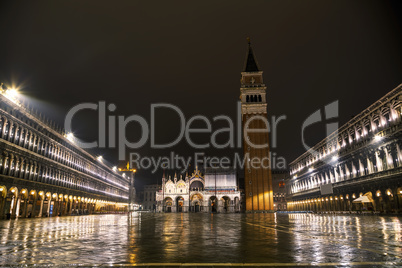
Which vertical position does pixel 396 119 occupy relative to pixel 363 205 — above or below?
above

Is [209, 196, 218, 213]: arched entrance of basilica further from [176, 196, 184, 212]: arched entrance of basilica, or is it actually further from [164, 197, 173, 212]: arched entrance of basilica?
[164, 197, 173, 212]: arched entrance of basilica

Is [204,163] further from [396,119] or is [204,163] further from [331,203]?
[396,119]

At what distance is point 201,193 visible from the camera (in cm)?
9331

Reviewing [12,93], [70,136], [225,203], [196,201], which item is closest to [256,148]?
[225,203]

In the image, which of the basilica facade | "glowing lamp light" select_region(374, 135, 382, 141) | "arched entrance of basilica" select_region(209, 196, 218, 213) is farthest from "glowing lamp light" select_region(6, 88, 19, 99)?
"arched entrance of basilica" select_region(209, 196, 218, 213)

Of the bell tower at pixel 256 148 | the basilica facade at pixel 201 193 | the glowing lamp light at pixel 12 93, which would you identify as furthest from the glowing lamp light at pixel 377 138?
the basilica facade at pixel 201 193

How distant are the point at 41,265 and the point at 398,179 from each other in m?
39.4

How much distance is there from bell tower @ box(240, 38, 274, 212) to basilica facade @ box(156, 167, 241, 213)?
910 inches

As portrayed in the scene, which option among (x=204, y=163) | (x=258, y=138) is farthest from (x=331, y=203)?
(x=204, y=163)

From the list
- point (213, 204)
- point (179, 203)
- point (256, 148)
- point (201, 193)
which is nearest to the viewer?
point (256, 148)

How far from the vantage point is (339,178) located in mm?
53656

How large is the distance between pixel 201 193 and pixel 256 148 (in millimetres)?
31525

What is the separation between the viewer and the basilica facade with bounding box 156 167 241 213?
91.2m

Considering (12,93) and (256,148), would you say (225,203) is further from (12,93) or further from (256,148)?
(12,93)
